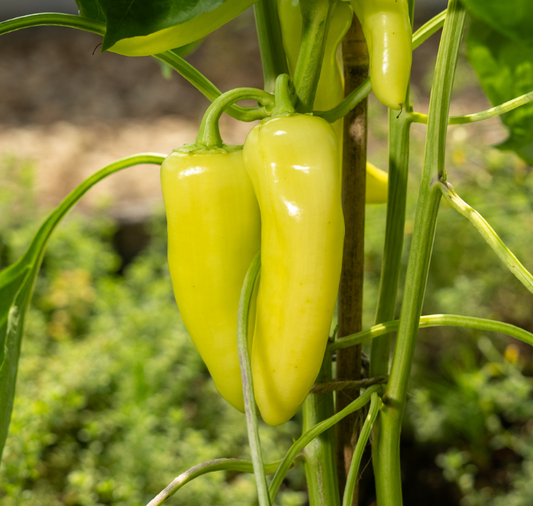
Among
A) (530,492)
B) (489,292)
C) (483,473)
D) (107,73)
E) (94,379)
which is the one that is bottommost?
(483,473)

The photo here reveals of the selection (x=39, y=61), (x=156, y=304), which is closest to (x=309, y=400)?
(x=156, y=304)

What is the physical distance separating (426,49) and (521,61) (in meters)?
3.29

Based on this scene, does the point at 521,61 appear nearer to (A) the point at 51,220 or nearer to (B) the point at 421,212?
(B) the point at 421,212

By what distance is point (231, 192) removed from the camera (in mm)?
302

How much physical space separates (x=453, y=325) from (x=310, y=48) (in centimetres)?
19

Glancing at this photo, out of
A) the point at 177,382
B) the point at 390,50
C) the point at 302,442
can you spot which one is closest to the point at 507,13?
the point at 390,50

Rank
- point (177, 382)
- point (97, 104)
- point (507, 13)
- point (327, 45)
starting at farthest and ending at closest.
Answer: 1. point (97, 104)
2. point (177, 382)
3. point (327, 45)
4. point (507, 13)

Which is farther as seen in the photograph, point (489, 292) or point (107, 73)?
point (107, 73)

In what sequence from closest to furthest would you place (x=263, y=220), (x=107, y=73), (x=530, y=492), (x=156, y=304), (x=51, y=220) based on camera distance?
(x=263, y=220), (x=51, y=220), (x=530, y=492), (x=156, y=304), (x=107, y=73)

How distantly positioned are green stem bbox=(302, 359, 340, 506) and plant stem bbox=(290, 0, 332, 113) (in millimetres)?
176

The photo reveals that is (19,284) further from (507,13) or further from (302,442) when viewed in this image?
(507,13)

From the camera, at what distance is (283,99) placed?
0.29m

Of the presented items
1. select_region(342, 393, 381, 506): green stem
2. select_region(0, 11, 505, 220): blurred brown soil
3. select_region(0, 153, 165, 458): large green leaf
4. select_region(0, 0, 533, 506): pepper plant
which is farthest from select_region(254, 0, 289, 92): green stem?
select_region(0, 11, 505, 220): blurred brown soil

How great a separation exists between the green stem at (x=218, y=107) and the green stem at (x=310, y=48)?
0.7 inches
